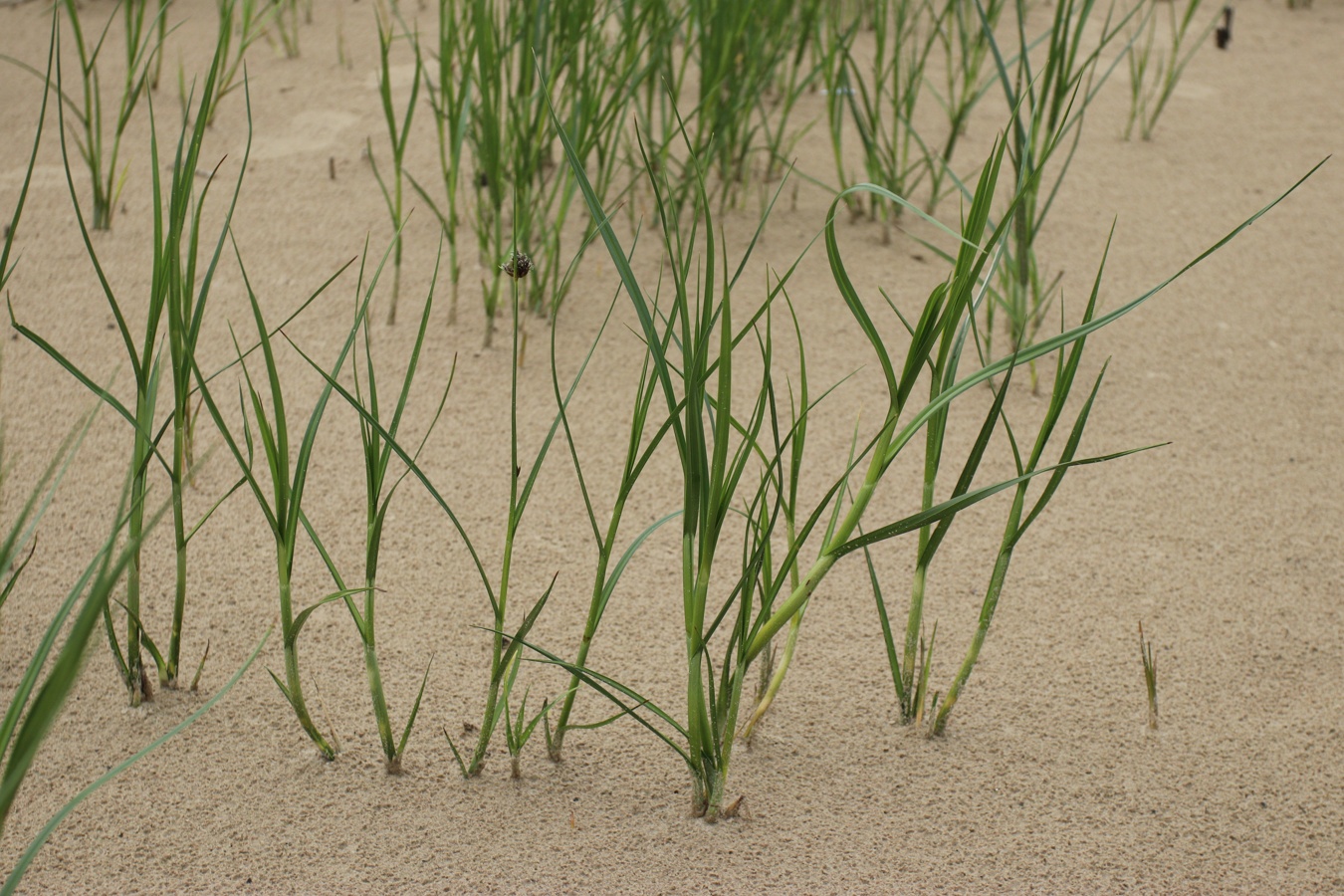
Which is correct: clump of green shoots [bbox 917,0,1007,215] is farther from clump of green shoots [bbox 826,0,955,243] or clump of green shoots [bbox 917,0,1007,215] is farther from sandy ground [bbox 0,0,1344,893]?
sandy ground [bbox 0,0,1344,893]

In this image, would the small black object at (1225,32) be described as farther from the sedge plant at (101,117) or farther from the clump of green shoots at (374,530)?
the clump of green shoots at (374,530)

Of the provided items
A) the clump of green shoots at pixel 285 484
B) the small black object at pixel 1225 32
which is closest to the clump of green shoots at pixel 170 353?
the clump of green shoots at pixel 285 484

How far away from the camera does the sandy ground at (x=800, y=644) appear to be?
110cm

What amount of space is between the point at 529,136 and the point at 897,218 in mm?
829

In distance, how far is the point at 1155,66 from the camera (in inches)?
126

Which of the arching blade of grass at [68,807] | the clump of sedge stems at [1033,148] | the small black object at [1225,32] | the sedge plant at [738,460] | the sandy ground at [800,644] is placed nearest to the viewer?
the arching blade of grass at [68,807]

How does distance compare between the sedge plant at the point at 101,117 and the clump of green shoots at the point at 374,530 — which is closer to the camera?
the clump of green shoots at the point at 374,530

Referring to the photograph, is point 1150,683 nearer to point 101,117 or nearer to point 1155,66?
point 101,117

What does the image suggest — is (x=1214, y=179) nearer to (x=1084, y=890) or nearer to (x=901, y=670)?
(x=901, y=670)

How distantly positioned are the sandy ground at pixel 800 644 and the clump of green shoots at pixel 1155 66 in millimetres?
507

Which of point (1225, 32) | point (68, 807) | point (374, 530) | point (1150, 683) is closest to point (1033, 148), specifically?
point (1150, 683)

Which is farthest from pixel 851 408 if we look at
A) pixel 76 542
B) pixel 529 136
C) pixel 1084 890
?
pixel 76 542

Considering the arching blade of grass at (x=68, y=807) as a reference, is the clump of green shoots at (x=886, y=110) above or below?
above

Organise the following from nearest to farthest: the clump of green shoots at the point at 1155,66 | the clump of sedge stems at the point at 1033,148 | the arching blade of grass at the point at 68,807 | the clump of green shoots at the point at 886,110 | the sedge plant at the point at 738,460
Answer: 1. the arching blade of grass at the point at 68,807
2. the sedge plant at the point at 738,460
3. the clump of sedge stems at the point at 1033,148
4. the clump of green shoots at the point at 886,110
5. the clump of green shoots at the point at 1155,66
